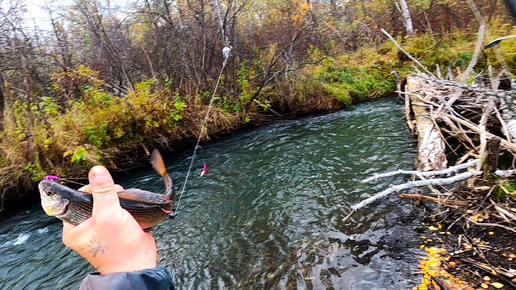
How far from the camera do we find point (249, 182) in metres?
6.98

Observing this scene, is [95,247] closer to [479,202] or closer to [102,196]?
[102,196]

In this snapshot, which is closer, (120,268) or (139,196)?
(120,268)

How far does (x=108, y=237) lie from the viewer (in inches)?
43.1

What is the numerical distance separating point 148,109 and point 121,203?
855 centimetres

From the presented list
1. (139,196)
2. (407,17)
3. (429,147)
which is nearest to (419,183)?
(429,147)

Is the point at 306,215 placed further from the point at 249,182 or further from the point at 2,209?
the point at 2,209

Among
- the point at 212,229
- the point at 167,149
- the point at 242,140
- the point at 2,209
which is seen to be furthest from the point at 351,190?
the point at 2,209

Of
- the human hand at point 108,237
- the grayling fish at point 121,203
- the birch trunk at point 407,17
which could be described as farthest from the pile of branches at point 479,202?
the birch trunk at point 407,17

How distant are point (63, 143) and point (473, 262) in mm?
9068

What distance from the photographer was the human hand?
107 cm

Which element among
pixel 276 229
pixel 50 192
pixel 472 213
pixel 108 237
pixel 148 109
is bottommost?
pixel 276 229

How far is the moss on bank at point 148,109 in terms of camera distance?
25.6 ft

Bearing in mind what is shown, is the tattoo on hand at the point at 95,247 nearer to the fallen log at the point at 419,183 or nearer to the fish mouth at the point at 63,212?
the fish mouth at the point at 63,212

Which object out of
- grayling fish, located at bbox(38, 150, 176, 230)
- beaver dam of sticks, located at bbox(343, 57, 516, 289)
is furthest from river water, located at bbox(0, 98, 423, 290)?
grayling fish, located at bbox(38, 150, 176, 230)
